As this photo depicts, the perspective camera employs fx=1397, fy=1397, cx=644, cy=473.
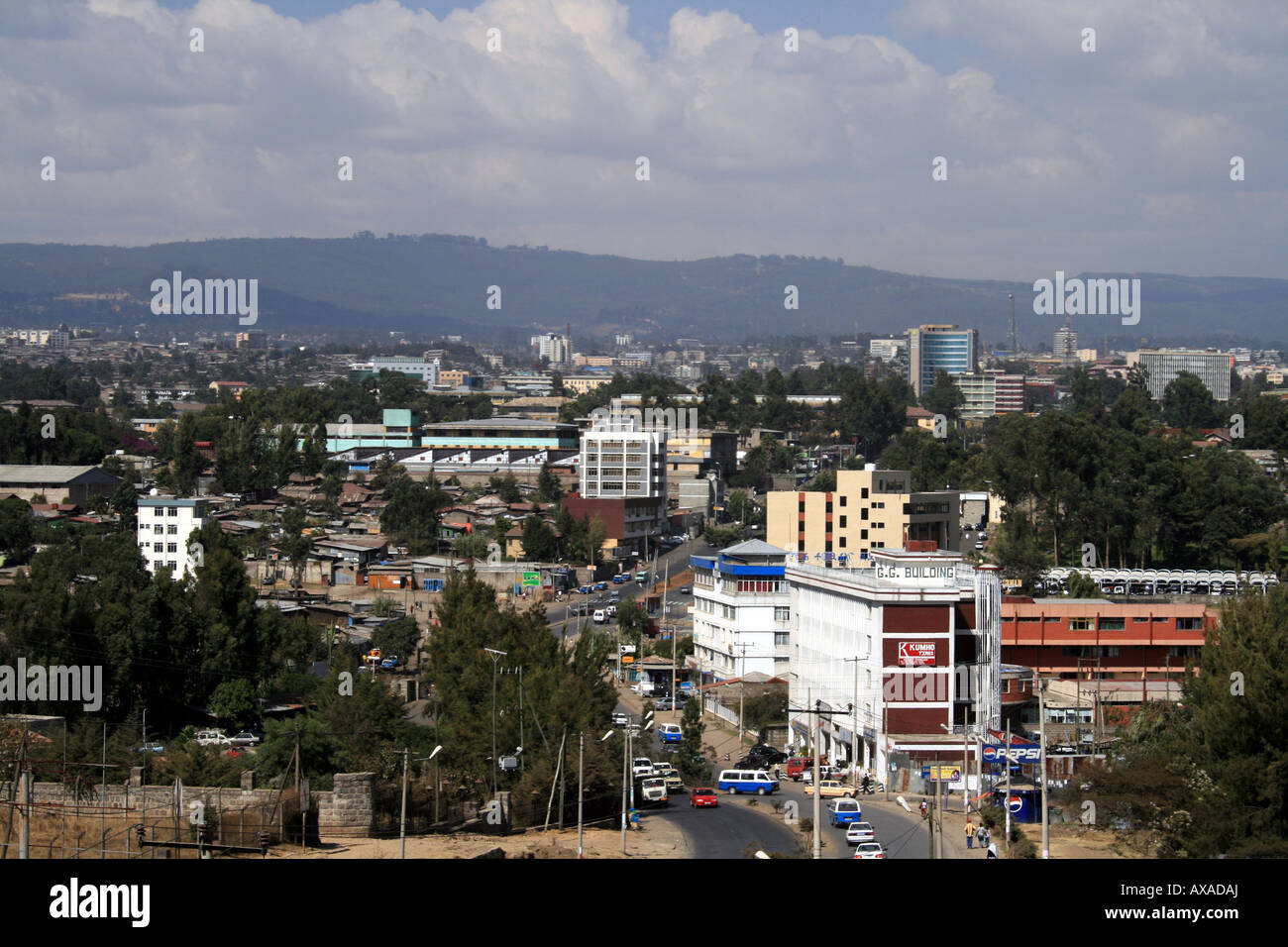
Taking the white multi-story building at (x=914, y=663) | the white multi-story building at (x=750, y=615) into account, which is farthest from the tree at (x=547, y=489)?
the white multi-story building at (x=914, y=663)

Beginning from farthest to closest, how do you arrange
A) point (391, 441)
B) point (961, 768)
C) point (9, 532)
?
1. point (391, 441)
2. point (9, 532)
3. point (961, 768)

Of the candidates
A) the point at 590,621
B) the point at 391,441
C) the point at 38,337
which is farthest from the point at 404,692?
the point at 38,337

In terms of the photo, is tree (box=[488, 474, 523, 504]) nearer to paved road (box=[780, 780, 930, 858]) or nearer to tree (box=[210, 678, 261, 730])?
tree (box=[210, 678, 261, 730])

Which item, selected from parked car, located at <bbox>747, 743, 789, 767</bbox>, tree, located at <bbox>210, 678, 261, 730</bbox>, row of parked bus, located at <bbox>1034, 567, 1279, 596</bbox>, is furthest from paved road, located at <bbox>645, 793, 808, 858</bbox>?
row of parked bus, located at <bbox>1034, 567, 1279, 596</bbox>

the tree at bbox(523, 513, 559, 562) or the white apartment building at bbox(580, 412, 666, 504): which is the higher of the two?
the white apartment building at bbox(580, 412, 666, 504)

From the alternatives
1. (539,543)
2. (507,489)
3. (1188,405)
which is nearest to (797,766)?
(539,543)
